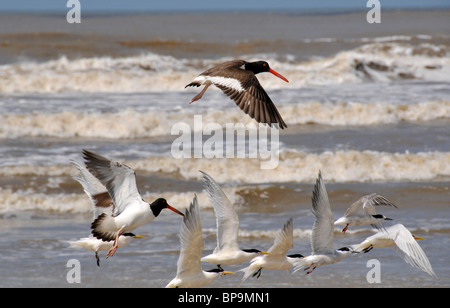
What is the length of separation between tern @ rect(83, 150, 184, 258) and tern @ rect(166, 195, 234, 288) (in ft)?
1.37

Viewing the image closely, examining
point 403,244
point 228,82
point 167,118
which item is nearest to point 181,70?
point 167,118

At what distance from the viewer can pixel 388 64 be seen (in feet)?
65.3

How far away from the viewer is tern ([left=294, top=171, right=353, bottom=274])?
5441mm

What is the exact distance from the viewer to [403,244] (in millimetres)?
5574

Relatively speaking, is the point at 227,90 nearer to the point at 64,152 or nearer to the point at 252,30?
the point at 64,152

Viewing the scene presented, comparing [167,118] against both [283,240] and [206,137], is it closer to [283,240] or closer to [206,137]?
[206,137]

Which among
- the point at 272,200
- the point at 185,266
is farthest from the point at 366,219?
the point at 272,200

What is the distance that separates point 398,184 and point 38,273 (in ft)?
17.4

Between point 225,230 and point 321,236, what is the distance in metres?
0.70

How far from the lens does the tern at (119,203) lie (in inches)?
217

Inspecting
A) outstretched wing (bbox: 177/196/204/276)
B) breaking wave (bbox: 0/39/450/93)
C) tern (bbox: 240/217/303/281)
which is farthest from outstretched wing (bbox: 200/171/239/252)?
breaking wave (bbox: 0/39/450/93)

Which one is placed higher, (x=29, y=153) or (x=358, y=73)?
(x=358, y=73)

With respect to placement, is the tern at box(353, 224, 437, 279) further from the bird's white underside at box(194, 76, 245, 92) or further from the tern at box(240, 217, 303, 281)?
the bird's white underside at box(194, 76, 245, 92)

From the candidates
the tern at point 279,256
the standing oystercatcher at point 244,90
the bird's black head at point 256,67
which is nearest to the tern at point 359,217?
the tern at point 279,256
